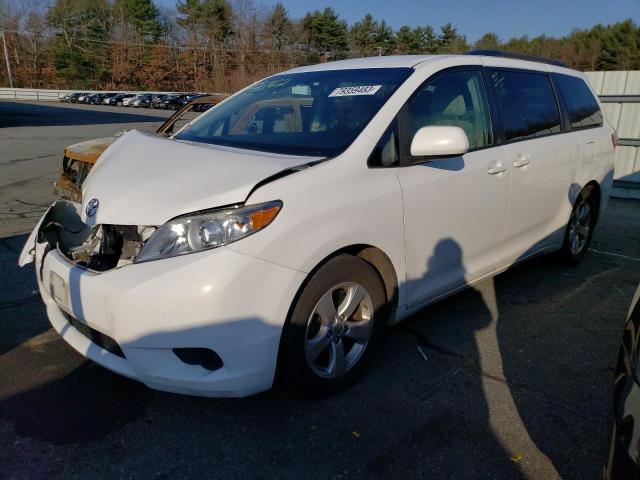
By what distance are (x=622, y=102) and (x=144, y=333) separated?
937 cm

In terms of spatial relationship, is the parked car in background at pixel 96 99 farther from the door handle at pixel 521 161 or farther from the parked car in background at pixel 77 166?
the door handle at pixel 521 161

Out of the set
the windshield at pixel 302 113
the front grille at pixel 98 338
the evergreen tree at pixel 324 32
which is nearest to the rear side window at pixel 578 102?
the windshield at pixel 302 113

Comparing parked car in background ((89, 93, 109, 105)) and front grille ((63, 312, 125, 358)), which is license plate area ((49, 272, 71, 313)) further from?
parked car in background ((89, 93, 109, 105))

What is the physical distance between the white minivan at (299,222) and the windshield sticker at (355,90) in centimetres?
2

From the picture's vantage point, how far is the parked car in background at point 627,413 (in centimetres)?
143

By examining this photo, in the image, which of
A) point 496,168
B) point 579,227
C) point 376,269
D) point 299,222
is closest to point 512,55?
point 496,168

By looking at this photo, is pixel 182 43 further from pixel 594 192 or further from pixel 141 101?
pixel 594 192

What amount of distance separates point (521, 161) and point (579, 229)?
1669 mm

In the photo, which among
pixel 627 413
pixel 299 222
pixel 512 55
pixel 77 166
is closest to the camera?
pixel 627 413

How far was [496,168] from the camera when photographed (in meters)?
3.55

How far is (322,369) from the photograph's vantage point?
2.79 meters

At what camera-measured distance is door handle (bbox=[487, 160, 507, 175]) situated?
3514mm

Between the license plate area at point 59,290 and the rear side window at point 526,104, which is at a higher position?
the rear side window at point 526,104

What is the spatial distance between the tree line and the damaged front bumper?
6868cm
